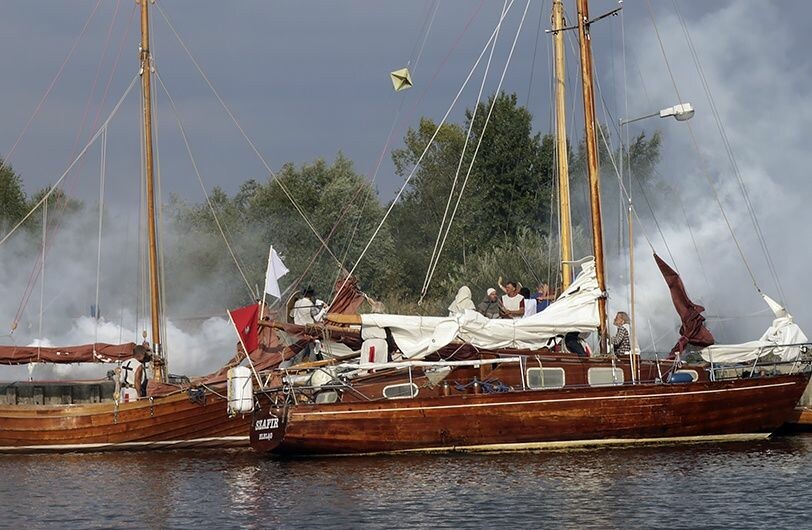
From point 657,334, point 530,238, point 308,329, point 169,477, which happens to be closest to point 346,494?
point 169,477

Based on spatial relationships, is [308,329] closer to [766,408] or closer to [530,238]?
[766,408]

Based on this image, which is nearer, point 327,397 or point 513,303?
point 327,397

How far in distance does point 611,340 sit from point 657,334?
25.7 metres

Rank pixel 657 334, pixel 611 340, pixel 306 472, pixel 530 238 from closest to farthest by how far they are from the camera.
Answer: pixel 306 472 < pixel 611 340 < pixel 657 334 < pixel 530 238

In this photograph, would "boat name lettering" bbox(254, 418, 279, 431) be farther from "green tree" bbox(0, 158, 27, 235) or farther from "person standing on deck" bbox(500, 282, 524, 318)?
"green tree" bbox(0, 158, 27, 235)

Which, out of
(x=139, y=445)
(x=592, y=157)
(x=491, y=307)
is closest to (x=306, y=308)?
(x=491, y=307)

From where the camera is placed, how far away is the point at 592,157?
107ft

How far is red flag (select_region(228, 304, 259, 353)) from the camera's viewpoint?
33.1 metres

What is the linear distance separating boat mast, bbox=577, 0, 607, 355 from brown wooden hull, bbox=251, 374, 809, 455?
7.90 feet

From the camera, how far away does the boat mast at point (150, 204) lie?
1419 inches

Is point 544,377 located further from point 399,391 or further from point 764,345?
point 764,345

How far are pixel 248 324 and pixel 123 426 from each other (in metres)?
4.23

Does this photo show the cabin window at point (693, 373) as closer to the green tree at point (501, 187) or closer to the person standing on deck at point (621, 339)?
the person standing on deck at point (621, 339)

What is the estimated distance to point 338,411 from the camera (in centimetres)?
2973
